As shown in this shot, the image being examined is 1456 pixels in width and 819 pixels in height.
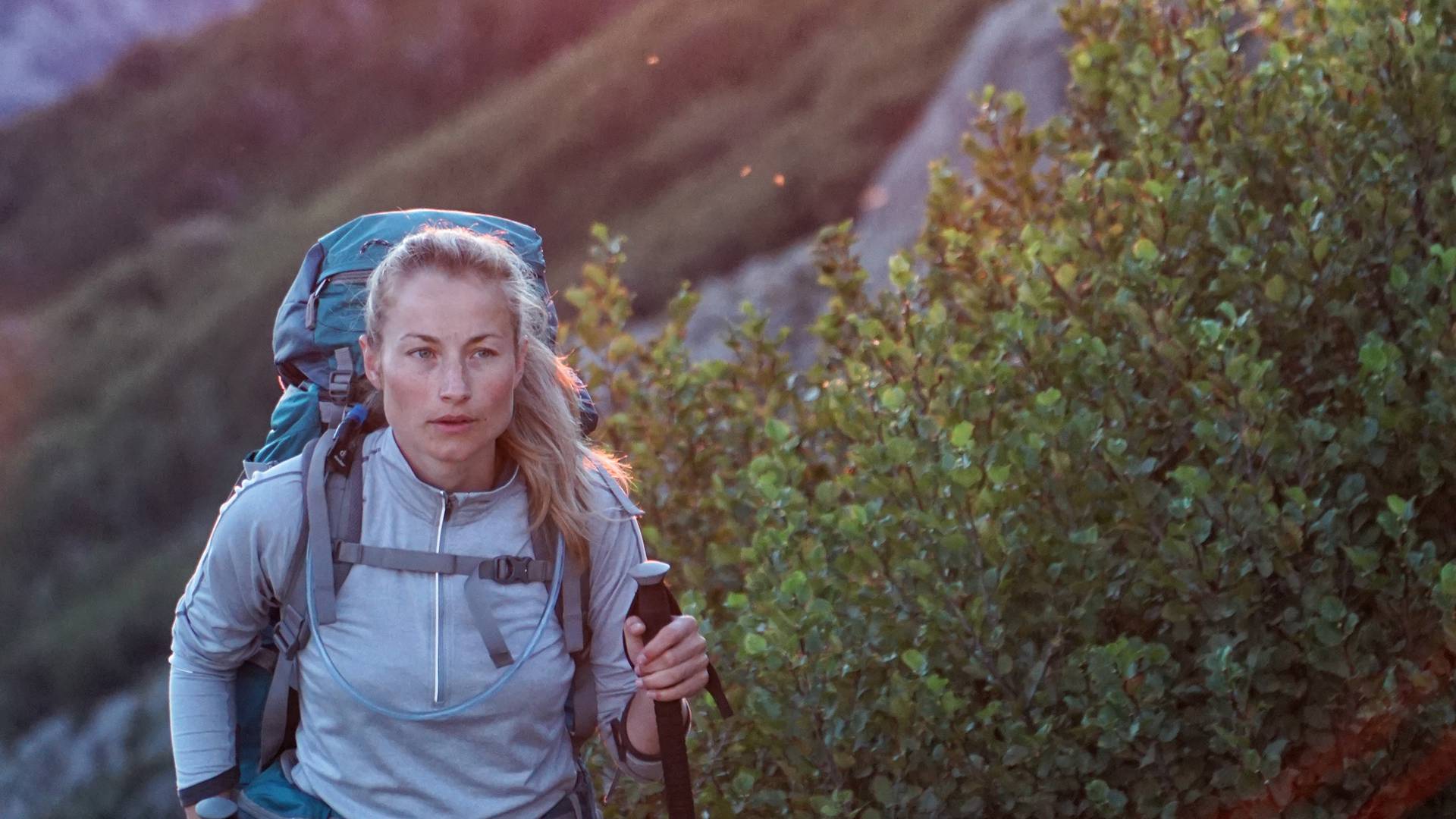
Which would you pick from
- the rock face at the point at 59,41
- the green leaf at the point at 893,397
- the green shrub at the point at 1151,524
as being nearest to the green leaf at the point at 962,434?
the green shrub at the point at 1151,524

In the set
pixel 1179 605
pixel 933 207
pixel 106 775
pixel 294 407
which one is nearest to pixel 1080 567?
pixel 1179 605

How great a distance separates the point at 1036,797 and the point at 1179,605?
0.47 m

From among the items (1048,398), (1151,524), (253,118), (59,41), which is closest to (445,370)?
(1048,398)

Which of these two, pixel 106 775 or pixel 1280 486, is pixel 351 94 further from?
pixel 1280 486

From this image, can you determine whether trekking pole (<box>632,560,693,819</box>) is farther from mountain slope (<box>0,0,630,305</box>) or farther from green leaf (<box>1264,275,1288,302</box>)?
mountain slope (<box>0,0,630,305</box>)

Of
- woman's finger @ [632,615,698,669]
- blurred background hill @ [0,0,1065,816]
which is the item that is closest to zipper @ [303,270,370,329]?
woman's finger @ [632,615,698,669]

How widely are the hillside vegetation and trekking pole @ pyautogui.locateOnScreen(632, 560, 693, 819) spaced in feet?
26.2

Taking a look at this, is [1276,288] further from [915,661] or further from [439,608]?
[439,608]

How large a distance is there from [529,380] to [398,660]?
556 millimetres

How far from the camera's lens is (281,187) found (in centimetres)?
1355

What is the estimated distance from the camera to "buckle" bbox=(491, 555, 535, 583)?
8.59ft

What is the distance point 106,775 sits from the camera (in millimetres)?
9836

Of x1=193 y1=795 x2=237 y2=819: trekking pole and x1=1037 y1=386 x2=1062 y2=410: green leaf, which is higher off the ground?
x1=1037 y1=386 x2=1062 y2=410: green leaf

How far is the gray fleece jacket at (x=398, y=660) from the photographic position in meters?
2.58
